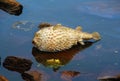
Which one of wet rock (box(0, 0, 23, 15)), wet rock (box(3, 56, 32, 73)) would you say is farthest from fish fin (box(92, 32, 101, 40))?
wet rock (box(0, 0, 23, 15))

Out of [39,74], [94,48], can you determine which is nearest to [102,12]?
[94,48]

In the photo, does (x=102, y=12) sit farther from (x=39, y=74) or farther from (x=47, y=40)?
(x=39, y=74)

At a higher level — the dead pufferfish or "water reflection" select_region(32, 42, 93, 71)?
the dead pufferfish

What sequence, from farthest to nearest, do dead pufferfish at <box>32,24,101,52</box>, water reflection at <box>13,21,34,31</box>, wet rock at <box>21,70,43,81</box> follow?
water reflection at <box>13,21,34,31</box>, dead pufferfish at <box>32,24,101,52</box>, wet rock at <box>21,70,43,81</box>

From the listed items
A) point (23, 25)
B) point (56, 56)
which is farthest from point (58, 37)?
point (23, 25)

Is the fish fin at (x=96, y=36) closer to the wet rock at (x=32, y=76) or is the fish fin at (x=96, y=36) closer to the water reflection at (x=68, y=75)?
the water reflection at (x=68, y=75)

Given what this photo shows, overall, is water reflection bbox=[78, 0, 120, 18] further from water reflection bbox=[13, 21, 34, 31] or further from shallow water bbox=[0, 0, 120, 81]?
water reflection bbox=[13, 21, 34, 31]

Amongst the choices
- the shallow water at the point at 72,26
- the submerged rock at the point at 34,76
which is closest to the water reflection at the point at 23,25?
the shallow water at the point at 72,26
